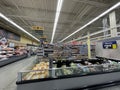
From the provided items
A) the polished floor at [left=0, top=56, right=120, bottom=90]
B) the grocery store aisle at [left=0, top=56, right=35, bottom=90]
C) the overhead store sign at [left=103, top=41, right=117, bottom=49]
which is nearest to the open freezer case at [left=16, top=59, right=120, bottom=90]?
the polished floor at [left=0, top=56, right=120, bottom=90]

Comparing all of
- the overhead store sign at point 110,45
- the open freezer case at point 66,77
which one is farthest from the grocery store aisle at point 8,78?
the overhead store sign at point 110,45

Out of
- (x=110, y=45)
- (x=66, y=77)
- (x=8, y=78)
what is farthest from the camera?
(x=110, y=45)

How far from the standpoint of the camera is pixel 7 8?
5.39m

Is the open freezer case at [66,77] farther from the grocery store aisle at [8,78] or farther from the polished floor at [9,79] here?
the grocery store aisle at [8,78]

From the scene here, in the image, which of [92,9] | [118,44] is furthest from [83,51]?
[92,9]

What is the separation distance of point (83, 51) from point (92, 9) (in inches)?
131

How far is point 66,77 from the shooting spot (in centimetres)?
229

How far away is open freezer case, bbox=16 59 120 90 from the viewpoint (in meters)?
2.02

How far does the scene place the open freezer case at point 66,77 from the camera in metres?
2.02

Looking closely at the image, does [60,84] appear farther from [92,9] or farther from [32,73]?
[92,9]

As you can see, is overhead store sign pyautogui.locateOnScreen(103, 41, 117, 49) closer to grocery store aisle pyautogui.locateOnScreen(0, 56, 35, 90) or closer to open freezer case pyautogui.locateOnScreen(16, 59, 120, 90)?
open freezer case pyautogui.locateOnScreen(16, 59, 120, 90)

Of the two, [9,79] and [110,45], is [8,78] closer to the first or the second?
[9,79]

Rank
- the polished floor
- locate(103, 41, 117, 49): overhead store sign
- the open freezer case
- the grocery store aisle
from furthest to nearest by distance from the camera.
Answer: locate(103, 41, 117, 49): overhead store sign < the grocery store aisle < the polished floor < the open freezer case

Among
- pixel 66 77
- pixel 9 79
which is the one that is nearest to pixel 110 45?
pixel 66 77
